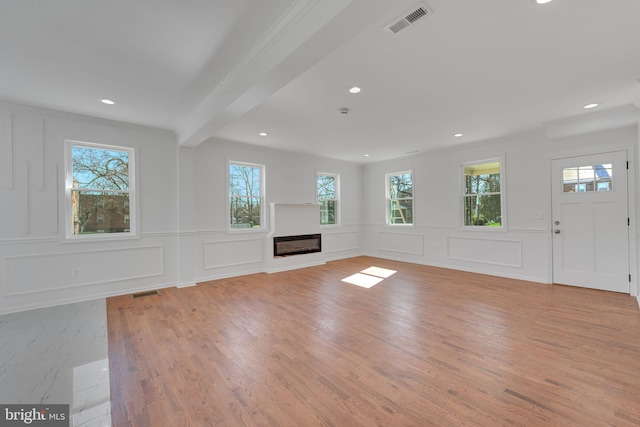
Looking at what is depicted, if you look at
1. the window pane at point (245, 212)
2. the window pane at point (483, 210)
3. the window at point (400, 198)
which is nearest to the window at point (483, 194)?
the window pane at point (483, 210)

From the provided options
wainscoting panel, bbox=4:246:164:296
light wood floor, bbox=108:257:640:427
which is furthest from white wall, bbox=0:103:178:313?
light wood floor, bbox=108:257:640:427

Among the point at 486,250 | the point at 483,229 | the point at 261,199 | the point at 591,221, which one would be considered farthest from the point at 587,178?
the point at 261,199

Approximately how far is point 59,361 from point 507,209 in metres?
6.59

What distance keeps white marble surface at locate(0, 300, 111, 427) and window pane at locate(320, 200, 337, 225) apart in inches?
188

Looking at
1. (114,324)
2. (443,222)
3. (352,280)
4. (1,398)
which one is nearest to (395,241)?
(443,222)

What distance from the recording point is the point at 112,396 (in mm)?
1850

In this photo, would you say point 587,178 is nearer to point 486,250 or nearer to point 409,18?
point 486,250

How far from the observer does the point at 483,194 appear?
5.51m

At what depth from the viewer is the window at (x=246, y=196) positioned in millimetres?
5469

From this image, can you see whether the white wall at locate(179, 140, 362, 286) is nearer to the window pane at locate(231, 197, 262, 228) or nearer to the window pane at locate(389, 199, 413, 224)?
the window pane at locate(231, 197, 262, 228)

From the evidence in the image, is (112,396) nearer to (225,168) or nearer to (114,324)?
(114,324)

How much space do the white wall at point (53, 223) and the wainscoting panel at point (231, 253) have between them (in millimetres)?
862

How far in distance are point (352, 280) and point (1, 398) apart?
4.20 metres

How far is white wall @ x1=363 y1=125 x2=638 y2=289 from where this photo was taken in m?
4.64
